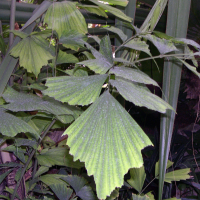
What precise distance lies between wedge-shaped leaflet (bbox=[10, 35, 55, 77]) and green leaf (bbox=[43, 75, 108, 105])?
198 mm

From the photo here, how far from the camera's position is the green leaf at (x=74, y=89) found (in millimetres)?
245

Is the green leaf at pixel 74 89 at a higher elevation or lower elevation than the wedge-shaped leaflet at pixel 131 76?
lower

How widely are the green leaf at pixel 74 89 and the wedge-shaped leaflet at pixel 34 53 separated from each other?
0.65 ft

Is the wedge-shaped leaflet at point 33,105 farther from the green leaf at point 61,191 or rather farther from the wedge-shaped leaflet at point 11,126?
the green leaf at point 61,191

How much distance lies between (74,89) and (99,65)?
0.16 feet

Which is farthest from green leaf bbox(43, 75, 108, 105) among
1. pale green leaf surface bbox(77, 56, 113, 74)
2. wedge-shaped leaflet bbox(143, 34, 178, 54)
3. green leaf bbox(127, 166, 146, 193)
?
green leaf bbox(127, 166, 146, 193)

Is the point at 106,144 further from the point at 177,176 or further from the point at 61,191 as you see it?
the point at 177,176

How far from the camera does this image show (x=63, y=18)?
425mm

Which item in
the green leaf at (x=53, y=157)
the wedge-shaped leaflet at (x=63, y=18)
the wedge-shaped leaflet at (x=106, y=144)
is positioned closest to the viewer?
the wedge-shaped leaflet at (x=106, y=144)

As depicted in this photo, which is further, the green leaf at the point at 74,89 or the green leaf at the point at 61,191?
the green leaf at the point at 61,191

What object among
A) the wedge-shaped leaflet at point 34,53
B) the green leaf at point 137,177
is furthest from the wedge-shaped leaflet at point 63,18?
the green leaf at point 137,177

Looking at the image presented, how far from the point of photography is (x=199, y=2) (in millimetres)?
551

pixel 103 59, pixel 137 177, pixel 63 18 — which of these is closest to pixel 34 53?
pixel 63 18

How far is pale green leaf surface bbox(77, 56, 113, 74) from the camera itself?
0.83ft
